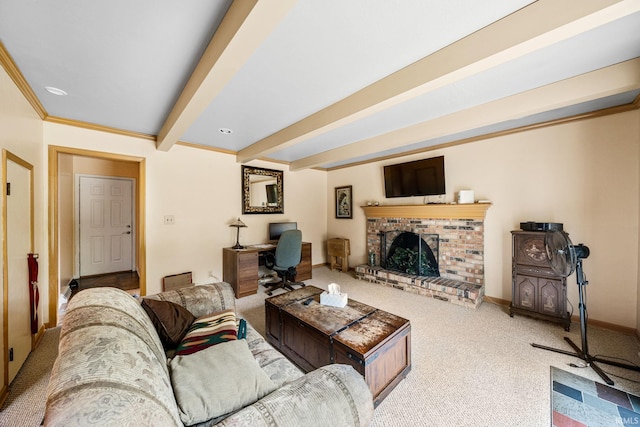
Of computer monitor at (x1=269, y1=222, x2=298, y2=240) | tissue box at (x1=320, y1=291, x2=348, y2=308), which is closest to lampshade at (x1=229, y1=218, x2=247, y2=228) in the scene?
computer monitor at (x1=269, y1=222, x2=298, y2=240)

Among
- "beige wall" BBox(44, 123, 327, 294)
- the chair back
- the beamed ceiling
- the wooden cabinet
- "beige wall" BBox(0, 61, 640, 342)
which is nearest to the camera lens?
the beamed ceiling

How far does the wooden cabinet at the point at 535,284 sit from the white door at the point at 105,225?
6574 millimetres

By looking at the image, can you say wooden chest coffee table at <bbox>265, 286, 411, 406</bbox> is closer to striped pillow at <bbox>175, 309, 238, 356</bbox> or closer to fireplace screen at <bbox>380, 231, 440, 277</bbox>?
striped pillow at <bbox>175, 309, 238, 356</bbox>

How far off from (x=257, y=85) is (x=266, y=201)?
277 centimetres

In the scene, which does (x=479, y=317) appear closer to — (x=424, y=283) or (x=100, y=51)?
A: (x=424, y=283)

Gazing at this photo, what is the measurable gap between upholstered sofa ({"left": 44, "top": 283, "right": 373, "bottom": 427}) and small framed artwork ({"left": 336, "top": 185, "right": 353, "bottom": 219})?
4014 mm

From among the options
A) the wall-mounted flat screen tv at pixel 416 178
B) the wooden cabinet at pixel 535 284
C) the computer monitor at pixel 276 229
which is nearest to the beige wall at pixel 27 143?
the computer monitor at pixel 276 229

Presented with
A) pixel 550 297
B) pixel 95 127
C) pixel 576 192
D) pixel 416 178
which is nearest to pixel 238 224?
pixel 95 127

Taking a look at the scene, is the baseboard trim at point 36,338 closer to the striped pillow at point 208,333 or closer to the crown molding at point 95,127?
the striped pillow at point 208,333

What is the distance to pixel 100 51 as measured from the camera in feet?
5.15

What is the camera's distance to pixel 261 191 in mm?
4492

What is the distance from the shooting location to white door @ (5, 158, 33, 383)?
1769 mm

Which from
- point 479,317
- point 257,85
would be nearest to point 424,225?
point 479,317

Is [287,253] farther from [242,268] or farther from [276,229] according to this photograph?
[276,229]
